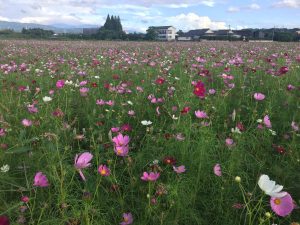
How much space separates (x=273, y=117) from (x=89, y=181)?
6.16 feet

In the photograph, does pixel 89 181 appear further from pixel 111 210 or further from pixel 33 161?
pixel 33 161

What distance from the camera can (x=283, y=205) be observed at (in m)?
1.19

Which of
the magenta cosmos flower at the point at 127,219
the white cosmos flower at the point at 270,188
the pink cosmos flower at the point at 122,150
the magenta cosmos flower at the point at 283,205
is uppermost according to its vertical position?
the white cosmos flower at the point at 270,188

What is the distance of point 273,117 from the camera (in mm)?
2949

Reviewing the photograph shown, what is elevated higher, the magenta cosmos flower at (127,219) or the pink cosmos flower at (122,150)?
the pink cosmos flower at (122,150)

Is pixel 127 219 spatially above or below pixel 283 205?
below

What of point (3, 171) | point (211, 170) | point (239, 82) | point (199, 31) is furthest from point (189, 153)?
point (199, 31)

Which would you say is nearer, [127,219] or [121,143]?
[127,219]

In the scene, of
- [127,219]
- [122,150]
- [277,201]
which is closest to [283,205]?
[277,201]

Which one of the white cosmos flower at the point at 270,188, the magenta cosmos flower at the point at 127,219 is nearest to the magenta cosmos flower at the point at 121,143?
the magenta cosmos flower at the point at 127,219

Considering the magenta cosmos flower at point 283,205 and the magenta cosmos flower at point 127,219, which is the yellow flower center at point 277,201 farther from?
the magenta cosmos flower at point 127,219

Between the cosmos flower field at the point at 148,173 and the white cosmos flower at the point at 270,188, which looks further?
the cosmos flower field at the point at 148,173

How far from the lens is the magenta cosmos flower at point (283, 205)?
1175 millimetres

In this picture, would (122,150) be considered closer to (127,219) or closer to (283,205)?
(127,219)
